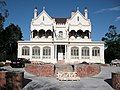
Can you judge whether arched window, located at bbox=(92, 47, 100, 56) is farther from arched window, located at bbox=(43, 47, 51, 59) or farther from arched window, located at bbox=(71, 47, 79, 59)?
arched window, located at bbox=(43, 47, 51, 59)

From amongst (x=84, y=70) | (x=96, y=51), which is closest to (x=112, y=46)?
(x=96, y=51)

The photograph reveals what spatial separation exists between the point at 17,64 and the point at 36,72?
11132mm

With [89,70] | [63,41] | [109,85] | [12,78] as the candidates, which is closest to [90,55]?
[63,41]

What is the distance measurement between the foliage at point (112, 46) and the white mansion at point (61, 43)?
16.5m

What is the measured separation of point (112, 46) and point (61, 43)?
85.8 ft

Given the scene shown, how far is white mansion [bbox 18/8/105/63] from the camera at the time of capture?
60.1 meters

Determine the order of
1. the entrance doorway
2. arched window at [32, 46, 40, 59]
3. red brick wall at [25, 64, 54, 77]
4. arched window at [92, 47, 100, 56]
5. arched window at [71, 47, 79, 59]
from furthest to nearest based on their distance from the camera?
the entrance doorway < arched window at [32, 46, 40, 59] < arched window at [71, 47, 79, 59] < arched window at [92, 47, 100, 56] < red brick wall at [25, 64, 54, 77]

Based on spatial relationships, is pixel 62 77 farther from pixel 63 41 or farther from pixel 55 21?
pixel 55 21

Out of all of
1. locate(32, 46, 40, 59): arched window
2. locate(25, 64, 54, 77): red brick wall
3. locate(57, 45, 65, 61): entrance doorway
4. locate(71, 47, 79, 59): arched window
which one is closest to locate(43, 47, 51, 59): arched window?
locate(32, 46, 40, 59): arched window

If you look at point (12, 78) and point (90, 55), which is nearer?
point (12, 78)

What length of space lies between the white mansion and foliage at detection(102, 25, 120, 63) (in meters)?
16.5

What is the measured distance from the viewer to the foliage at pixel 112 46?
7855 cm

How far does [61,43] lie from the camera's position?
6100 centimetres

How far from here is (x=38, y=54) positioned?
6072cm
